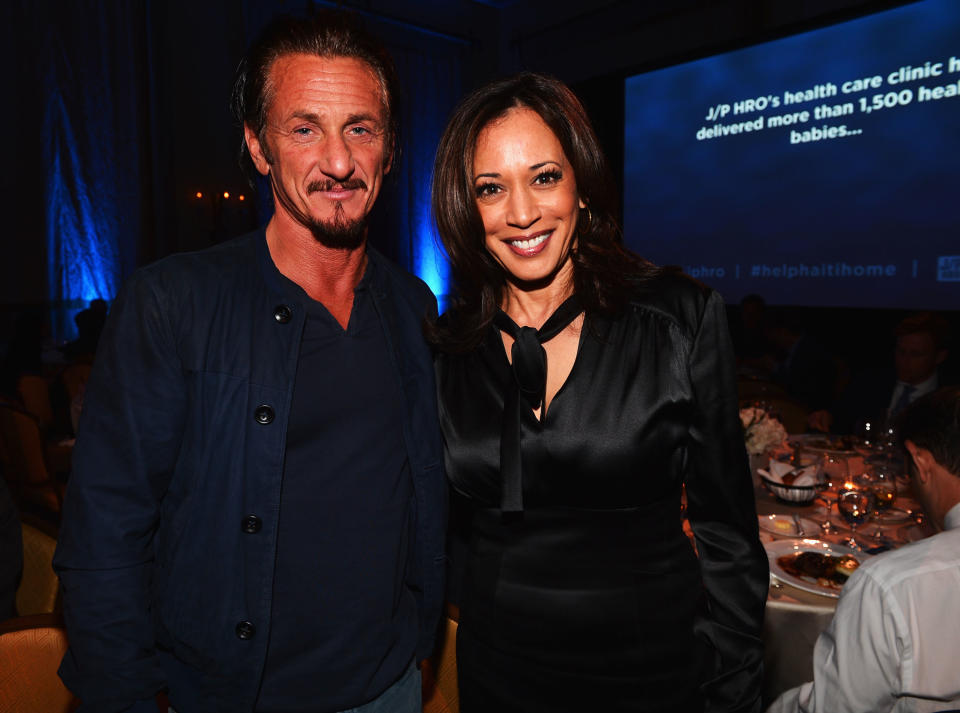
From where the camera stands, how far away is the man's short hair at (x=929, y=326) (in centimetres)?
379

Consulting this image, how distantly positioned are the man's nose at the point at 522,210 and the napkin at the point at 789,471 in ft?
5.82

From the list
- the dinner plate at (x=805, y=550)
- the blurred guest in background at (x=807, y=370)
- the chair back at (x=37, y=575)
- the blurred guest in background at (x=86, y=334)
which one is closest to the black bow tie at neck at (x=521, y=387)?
the dinner plate at (x=805, y=550)

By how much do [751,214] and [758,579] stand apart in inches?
223

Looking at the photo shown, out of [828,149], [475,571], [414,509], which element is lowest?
[475,571]

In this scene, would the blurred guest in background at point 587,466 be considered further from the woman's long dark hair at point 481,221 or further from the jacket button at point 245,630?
the jacket button at point 245,630

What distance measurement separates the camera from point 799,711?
5.37ft

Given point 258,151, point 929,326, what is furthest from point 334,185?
point 929,326

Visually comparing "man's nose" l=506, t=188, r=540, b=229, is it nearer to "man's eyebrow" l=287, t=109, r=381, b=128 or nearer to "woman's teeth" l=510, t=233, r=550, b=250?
"woman's teeth" l=510, t=233, r=550, b=250

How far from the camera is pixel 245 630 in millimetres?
1247

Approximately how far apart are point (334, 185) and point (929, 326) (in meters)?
3.73

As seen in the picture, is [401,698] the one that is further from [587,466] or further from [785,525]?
[785,525]

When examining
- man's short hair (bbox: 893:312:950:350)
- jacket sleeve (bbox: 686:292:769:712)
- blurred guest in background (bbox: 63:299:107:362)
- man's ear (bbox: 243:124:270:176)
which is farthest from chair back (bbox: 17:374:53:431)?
man's short hair (bbox: 893:312:950:350)

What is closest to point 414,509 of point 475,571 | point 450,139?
point 475,571

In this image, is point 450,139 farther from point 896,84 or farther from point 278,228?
point 896,84
